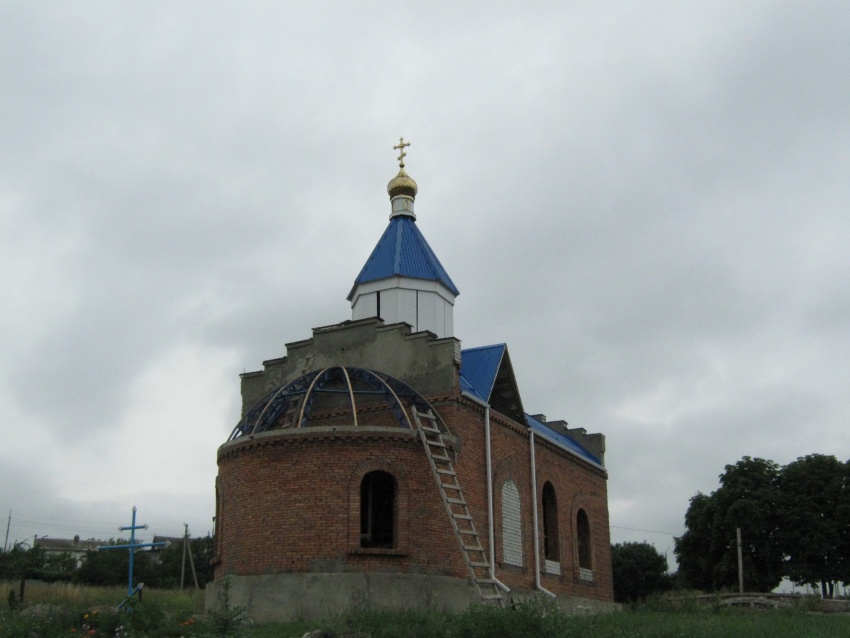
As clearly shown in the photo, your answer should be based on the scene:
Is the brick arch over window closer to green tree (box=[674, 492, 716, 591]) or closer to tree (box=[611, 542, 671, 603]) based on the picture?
green tree (box=[674, 492, 716, 591])

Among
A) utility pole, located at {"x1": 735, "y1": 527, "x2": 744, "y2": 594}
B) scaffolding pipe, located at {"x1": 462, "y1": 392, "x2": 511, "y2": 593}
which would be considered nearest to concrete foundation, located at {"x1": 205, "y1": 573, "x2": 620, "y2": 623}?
scaffolding pipe, located at {"x1": 462, "y1": 392, "x2": 511, "y2": 593}

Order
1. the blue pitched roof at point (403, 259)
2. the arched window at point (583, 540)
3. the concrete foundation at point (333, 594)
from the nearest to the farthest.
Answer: the concrete foundation at point (333, 594), the blue pitched roof at point (403, 259), the arched window at point (583, 540)

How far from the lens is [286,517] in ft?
60.7

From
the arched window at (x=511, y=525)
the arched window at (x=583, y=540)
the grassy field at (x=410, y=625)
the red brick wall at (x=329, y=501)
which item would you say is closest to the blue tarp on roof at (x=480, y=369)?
the red brick wall at (x=329, y=501)

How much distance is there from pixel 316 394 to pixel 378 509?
123 inches

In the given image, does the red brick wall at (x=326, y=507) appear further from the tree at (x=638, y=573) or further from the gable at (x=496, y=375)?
the tree at (x=638, y=573)

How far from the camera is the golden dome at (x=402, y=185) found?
2616 centimetres

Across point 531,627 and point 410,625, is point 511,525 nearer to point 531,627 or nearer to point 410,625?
point 410,625

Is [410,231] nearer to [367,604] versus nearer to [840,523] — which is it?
[367,604]

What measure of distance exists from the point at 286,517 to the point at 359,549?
5.20ft

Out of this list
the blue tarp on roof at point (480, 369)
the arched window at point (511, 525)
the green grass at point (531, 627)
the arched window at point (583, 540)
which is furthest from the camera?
the arched window at point (583, 540)

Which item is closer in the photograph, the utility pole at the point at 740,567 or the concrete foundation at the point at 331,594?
the concrete foundation at the point at 331,594

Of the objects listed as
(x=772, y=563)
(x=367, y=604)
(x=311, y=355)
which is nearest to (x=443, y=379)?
(x=311, y=355)

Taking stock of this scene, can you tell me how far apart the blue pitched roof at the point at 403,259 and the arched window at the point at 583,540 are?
24.7ft
